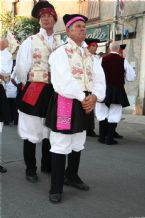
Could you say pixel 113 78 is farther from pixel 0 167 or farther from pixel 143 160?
pixel 0 167

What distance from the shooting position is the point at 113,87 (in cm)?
748

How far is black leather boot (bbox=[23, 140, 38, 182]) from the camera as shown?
463 cm

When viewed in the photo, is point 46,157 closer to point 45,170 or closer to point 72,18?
point 45,170

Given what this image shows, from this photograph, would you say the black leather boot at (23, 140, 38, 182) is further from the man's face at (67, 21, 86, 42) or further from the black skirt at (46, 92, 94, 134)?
the man's face at (67, 21, 86, 42)

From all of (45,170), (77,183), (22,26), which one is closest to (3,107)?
(45,170)

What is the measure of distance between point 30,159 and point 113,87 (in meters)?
3.19

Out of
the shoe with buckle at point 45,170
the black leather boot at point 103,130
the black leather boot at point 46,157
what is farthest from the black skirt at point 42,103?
the black leather boot at point 103,130

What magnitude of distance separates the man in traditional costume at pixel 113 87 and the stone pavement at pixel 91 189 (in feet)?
2.55

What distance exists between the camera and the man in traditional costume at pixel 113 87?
7402 mm

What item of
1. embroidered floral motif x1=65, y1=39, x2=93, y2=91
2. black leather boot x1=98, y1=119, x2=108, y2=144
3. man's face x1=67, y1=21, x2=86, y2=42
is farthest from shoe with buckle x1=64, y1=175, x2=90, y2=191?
black leather boot x1=98, y1=119, x2=108, y2=144

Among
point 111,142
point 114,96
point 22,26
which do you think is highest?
point 22,26

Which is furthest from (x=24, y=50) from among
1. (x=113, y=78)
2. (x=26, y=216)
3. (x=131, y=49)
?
(x=131, y=49)

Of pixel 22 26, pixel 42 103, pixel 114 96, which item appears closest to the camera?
pixel 42 103

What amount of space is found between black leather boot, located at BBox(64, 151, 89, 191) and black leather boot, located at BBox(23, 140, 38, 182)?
0.40 m
